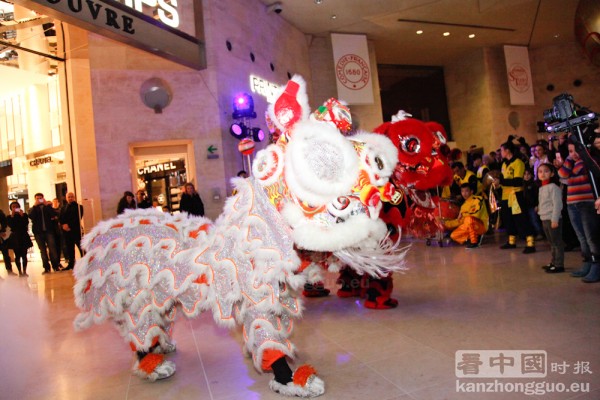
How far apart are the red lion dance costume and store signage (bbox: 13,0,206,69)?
380 centimetres

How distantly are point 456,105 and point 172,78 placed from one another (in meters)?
10.8

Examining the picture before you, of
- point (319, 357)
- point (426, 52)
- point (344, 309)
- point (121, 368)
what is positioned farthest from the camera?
point (426, 52)

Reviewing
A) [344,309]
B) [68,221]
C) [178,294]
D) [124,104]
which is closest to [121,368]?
[178,294]

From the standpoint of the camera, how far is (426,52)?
14.5 metres

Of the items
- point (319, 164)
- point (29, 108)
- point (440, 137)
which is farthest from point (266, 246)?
point (29, 108)

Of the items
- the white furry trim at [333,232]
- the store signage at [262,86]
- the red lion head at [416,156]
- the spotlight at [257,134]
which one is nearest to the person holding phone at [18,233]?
the spotlight at [257,134]

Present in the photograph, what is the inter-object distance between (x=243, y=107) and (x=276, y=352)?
272 inches

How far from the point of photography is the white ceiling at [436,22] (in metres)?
10.5

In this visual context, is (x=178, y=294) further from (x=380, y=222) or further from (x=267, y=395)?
(x=380, y=222)

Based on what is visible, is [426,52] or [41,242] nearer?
[41,242]

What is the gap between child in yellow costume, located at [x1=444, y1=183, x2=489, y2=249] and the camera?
20.6ft

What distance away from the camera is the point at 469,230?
6.32 metres

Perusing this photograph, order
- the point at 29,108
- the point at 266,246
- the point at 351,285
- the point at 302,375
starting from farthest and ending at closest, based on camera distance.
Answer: the point at 29,108 < the point at 351,285 < the point at 302,375 < the point at 266,246

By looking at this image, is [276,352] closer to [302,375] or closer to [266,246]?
[302,375]
